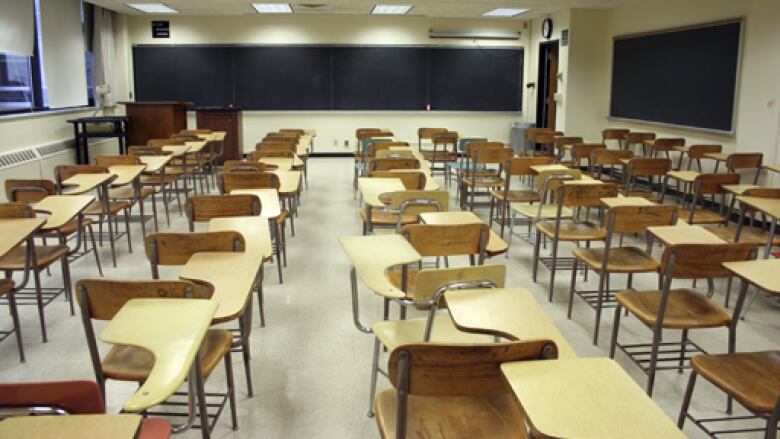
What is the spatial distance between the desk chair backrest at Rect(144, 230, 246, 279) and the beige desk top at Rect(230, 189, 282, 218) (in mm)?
1094

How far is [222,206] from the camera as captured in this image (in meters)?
4.11

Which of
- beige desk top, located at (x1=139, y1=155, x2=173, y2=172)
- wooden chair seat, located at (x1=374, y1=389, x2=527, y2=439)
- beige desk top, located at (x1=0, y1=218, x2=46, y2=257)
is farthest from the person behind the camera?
beige desk top, located at (x1=139, y1=155, x2=173, y2=172)

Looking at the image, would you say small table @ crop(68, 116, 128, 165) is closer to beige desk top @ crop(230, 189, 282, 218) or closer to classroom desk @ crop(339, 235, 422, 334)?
beige desk top @ crop(230, 189, 282, 218)

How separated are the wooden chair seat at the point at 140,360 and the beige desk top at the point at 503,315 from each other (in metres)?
1.01

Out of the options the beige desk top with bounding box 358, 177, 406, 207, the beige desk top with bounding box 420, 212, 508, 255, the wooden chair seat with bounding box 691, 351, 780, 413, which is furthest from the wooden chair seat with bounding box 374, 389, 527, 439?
the beige desk top with bounding box 358, 177, 406, 207

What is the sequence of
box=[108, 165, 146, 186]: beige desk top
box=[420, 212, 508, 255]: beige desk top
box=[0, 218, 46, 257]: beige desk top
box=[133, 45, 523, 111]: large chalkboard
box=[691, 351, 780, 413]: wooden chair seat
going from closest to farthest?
box=[691, 351, 780, 413]: wooden chair seat, box=[0, 218, 46, 257]: beige desk top, box=[420, 212, 508, 255]: beige desk top, box=[108, 165, 146, 186]: beige desk top, box=[133, 45, 523, 111]: large chalkboard

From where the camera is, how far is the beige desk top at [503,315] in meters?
2.13

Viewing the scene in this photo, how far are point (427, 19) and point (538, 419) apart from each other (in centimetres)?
1217

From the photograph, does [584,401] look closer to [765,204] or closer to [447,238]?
[447,238]

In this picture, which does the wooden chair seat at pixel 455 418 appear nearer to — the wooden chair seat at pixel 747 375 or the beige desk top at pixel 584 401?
the beige desk top at pixel 584 401

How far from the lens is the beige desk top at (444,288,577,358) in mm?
2135

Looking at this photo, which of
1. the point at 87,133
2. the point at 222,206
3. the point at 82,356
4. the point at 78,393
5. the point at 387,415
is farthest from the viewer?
the point at 87,133

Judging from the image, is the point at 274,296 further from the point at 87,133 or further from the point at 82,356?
the point at 87,133

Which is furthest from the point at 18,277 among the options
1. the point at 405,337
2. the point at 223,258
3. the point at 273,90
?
the point at 273,90
